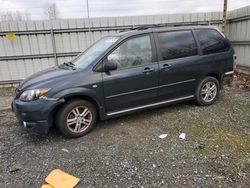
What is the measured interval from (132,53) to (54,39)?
4.89 m

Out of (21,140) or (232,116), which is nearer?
(21,140)

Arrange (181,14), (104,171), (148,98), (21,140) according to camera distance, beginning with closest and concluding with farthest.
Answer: (104,171) → (21,140) → (148,98) → (181,14)

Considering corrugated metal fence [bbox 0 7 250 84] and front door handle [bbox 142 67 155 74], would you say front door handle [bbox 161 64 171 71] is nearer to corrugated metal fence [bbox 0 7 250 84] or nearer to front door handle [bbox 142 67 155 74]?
front door handle [bbox 142 67 155 74]

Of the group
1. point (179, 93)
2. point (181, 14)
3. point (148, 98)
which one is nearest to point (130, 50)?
point (148, 98)

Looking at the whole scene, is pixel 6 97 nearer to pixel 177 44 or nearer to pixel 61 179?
pixel 61 179

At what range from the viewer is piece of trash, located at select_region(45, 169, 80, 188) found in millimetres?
2846

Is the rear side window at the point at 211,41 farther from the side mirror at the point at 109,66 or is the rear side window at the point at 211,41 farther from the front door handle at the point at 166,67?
the side mirror at the point at 109,66

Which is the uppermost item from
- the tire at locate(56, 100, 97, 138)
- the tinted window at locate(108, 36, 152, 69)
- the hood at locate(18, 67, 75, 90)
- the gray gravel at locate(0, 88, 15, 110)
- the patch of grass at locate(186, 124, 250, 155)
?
the tinted window at locate(108, 36, 152, 69)

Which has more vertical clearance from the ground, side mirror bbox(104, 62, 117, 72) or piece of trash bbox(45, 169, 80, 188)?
side mirror bbox(104, 62, 117, 72)

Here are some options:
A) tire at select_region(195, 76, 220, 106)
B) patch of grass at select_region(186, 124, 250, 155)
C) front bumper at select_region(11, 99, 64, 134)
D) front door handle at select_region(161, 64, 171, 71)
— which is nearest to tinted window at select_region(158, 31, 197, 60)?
front door handle at select_region(161, 64, 171, 71)

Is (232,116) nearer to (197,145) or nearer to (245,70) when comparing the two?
(197,145)

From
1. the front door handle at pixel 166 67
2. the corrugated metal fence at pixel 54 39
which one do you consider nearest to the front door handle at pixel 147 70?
the front door handle at pixel 166 67

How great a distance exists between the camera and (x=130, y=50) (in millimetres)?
4316

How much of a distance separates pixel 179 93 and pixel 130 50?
1.46 m
